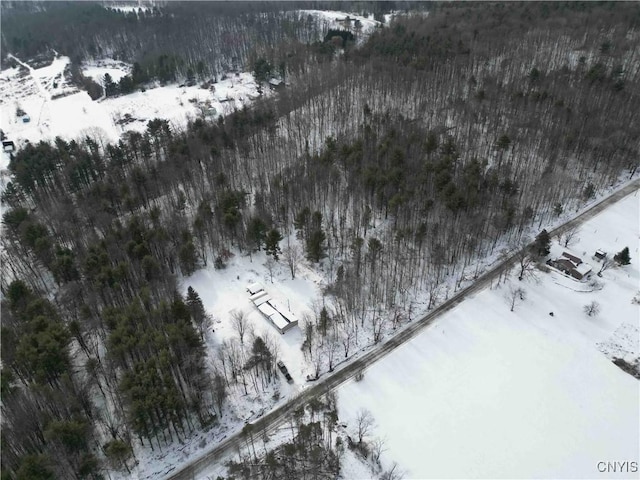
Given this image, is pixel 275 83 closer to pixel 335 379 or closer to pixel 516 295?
pixel 516 295

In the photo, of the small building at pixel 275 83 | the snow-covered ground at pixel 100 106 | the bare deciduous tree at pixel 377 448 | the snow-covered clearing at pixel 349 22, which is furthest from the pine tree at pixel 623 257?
the snow-covered clearing at pixel 349 22

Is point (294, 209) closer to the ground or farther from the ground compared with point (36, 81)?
closer to the ground

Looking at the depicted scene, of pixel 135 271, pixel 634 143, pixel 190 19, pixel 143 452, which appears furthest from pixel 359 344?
pixel 190 19

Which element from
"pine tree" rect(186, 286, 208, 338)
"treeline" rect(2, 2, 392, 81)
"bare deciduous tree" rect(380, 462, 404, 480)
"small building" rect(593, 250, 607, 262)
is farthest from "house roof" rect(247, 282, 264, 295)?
"treeline" rect(2, 2, 392, 81)

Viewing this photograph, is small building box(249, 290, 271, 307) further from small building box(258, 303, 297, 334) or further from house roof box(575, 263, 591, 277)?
house roof box(575, 263, 591, 277)

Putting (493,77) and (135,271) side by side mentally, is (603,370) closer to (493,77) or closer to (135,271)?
(135,271)

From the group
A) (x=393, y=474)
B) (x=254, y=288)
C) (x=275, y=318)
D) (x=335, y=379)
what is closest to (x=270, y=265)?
(x=254, y=288)
